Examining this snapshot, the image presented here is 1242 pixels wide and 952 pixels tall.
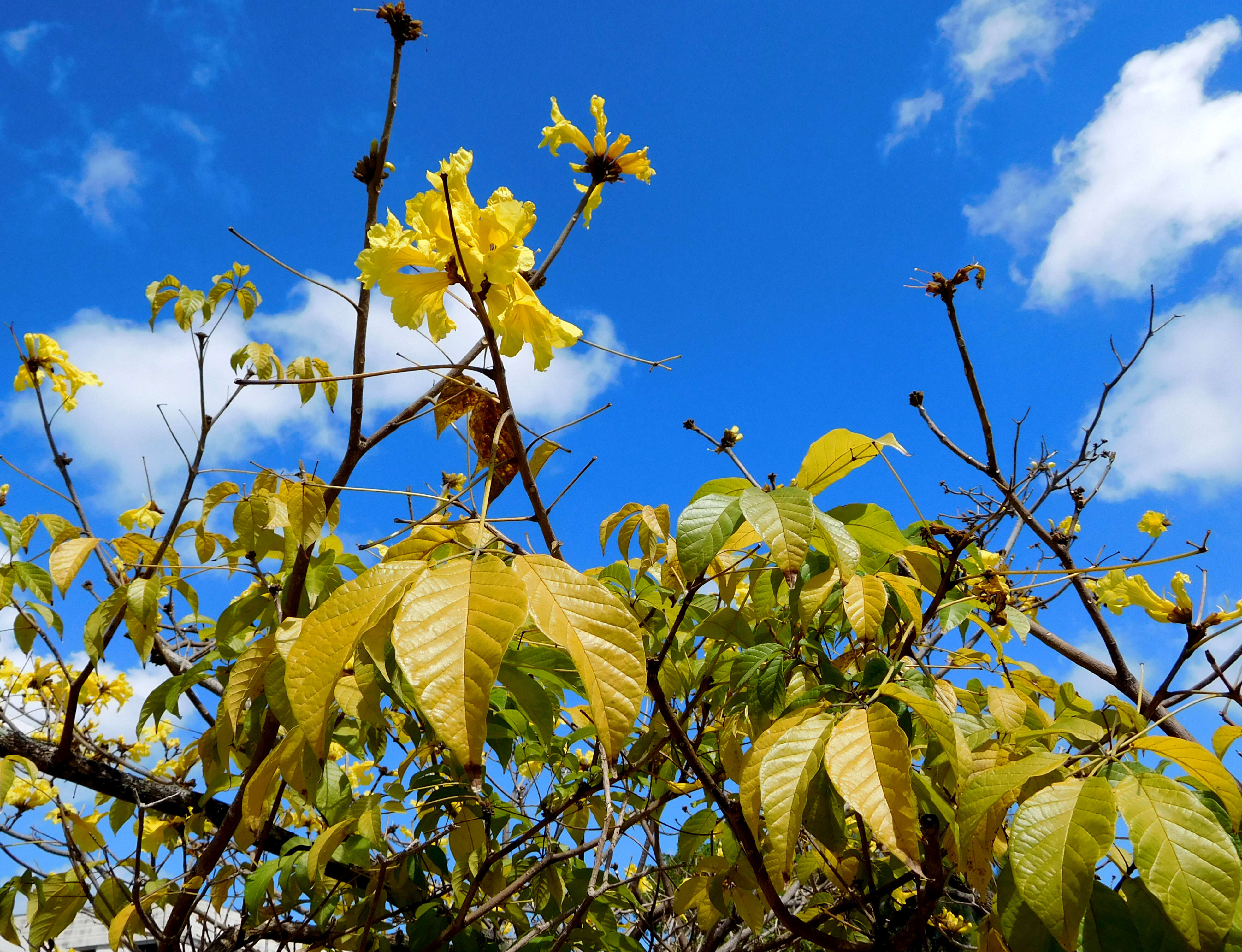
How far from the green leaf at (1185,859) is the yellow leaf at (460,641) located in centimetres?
67

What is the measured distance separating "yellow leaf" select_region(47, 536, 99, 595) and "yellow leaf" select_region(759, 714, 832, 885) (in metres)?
1.62

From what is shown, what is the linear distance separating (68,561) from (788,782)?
1.69 metres

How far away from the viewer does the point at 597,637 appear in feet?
2.47

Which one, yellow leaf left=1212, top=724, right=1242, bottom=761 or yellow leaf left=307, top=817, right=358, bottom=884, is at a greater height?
yellow leaf left=307, top=817, right=358, bottom=884

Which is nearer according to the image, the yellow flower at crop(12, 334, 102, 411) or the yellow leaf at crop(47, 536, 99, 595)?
the yellow leaf at crop(47, 536, 99, 595)

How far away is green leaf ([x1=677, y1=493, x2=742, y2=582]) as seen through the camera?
105cm

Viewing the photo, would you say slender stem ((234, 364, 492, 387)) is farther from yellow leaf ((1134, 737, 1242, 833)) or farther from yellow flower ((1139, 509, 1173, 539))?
yellow flower ((1139, 509, 1173, 539))

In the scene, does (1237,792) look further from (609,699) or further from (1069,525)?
(1069,525)

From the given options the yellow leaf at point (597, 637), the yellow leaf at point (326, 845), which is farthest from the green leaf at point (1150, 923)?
the yellow leaf at point (326, 845)

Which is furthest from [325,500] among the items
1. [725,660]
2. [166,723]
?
[166,723]

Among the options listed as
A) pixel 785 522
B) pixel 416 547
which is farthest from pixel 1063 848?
pixel 416 547

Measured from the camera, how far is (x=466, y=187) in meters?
1.01

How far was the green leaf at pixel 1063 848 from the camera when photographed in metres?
0.74

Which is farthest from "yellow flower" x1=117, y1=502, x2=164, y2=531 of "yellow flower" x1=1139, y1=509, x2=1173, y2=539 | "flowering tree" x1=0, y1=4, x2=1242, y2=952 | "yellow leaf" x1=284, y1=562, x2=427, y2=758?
"yellow flower" x1=1139, y1=509, x2=1173, y2=539
